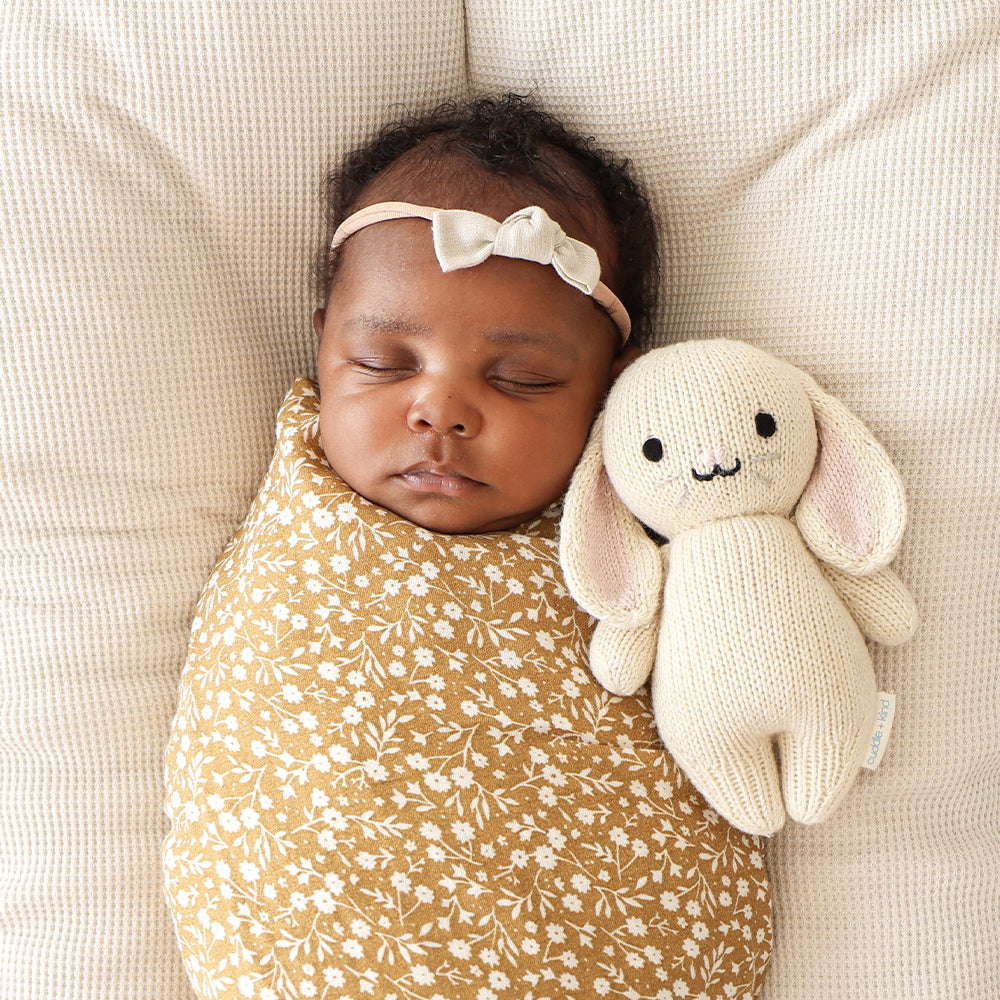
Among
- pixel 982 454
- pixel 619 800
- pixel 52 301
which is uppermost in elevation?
pixel 52 301

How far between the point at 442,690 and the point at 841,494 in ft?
1.44

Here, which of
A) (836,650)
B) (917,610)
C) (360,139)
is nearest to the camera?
(836,650)

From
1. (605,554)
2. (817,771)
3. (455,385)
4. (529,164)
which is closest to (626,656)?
(605,554)

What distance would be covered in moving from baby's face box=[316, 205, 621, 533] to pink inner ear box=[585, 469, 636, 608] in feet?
0.25

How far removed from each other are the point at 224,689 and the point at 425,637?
21 cm

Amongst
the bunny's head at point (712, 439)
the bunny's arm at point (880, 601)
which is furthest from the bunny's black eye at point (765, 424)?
the bunny's arm at point (880, 601)

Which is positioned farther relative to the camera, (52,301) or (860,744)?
(52,301)

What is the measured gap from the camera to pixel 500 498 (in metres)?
1.12

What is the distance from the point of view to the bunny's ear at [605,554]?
1.03 m

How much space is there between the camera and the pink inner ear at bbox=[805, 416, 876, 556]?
101 centimetres

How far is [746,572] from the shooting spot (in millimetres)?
970

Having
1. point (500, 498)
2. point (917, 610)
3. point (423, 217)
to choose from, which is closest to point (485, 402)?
point (500, 498)

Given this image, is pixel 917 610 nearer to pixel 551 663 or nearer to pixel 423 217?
pixel 551 663

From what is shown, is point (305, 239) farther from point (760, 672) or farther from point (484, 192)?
point (760, 672)
